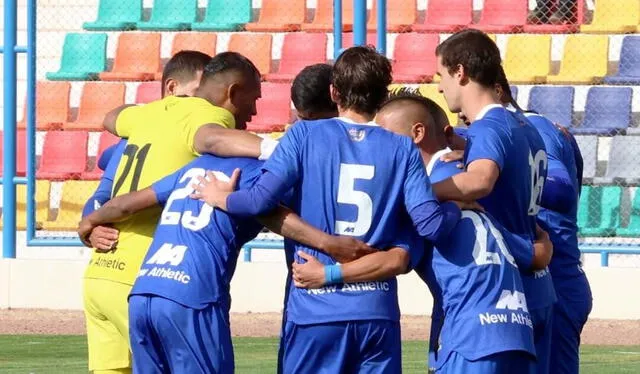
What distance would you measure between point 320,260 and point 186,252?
0.52 meters

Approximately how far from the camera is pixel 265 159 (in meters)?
5.02

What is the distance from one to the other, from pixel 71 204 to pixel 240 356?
15.9 ft

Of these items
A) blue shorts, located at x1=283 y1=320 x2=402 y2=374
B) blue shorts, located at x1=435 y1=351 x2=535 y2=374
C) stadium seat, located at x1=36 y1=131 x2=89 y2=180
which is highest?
blue shorts, located at x1=283 y1=320 x2=402 y2=374

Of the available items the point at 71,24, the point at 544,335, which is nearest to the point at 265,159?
the point at 544,335

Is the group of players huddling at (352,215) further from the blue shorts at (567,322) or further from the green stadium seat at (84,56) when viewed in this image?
the green stadium seat at (84,56)

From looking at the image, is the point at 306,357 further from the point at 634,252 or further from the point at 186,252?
the point at 634,252

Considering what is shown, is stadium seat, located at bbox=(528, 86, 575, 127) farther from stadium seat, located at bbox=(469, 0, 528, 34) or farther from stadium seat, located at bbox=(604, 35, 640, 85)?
stadium seat, located at bbox=(469, 0, 528, 34)

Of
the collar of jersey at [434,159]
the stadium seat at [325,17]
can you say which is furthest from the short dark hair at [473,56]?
the stadium seat at [325,17]

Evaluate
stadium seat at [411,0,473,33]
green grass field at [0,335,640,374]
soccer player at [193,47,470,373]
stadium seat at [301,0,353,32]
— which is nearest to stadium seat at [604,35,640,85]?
stadium seat at [411,0,473,33]

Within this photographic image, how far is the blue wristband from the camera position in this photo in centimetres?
473

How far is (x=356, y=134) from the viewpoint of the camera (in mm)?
4750

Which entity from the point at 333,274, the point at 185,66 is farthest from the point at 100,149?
the point at 333,274

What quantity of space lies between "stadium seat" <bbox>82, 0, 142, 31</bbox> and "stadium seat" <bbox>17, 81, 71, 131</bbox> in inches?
44.4

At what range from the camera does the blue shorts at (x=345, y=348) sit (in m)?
4.69
